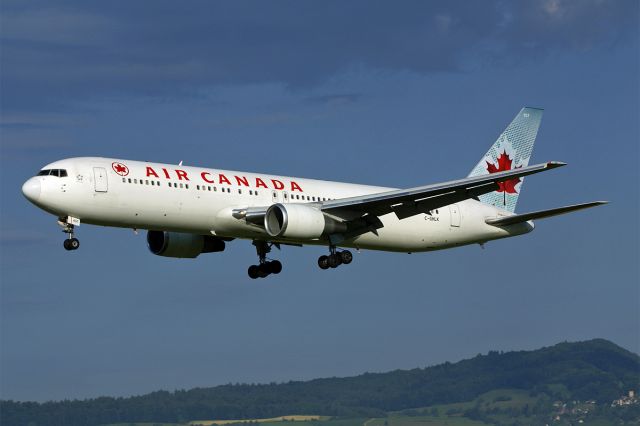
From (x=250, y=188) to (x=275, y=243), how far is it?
169 inches

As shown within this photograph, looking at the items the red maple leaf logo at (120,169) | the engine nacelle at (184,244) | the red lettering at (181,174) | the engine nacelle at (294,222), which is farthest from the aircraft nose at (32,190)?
the engine nacelle at (184,244)

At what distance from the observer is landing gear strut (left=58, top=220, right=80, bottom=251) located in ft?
160

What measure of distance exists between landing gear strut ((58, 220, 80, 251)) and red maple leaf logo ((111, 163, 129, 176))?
9.61 ft

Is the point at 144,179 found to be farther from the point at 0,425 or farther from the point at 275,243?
the point at 0,425

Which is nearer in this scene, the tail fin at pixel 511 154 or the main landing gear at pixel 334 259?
the main landing gear at pixel 334 259

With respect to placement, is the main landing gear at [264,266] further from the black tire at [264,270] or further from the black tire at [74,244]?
the black tire at [74,244]

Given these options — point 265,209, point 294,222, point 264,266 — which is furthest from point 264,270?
point 294,222

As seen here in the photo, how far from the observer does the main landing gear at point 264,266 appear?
2301 inches

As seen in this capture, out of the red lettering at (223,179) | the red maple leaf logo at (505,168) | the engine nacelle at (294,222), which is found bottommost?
the engine nacelle at (294,222)

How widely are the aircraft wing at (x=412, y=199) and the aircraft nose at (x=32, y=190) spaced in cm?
1257

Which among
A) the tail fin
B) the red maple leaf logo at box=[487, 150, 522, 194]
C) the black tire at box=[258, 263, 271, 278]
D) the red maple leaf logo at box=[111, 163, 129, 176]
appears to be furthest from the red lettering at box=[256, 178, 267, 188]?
the red maple leaf logo at box=[487, 150, 522, 194]

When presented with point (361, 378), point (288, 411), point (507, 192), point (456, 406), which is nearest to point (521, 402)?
point (456, 406)

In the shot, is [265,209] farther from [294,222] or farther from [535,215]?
[535,215]

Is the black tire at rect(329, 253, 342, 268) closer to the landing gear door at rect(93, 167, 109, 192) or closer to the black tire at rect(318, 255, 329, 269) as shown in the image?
the black tire at rect(318, 255, 329, 269)
